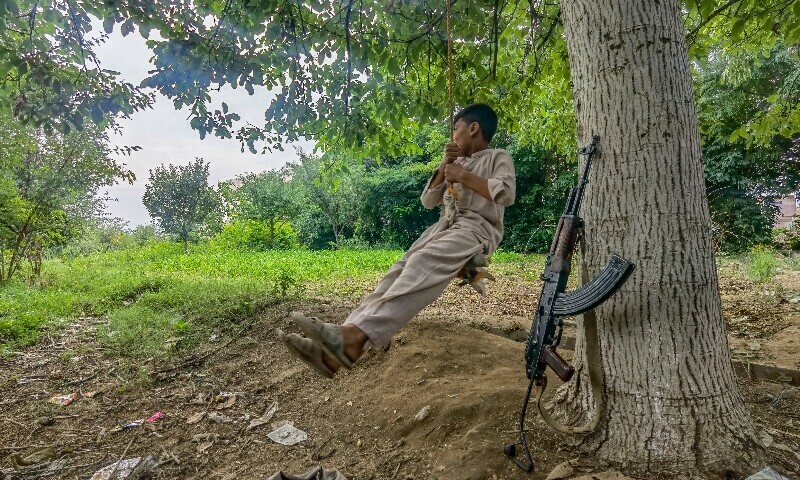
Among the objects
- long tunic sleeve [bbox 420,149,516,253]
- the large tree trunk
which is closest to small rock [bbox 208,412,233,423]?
long tunic sleeve [bbox 420,149,516,253]

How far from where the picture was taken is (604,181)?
2.05 m

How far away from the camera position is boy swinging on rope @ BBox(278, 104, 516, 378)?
1.99 meters

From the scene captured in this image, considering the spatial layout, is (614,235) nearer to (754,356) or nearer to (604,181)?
(604,181)

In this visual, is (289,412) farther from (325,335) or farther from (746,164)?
(746,164)

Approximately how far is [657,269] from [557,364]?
0.59 m

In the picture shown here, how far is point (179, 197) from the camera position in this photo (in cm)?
1944

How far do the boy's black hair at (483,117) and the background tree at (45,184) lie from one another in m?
7.57

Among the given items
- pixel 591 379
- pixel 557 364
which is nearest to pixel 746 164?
pixel 591 379

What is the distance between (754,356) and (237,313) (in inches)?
201

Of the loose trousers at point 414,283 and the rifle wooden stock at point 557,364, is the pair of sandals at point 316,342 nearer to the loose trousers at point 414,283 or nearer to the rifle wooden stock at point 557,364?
the loose trousers at point 414,283

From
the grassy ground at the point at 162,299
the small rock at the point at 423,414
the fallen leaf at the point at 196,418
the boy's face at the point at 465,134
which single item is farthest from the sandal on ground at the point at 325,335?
the grassy ground at the point at 162,299

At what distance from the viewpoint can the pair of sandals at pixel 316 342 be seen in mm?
1936

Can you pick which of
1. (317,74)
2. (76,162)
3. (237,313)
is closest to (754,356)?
(317,74)

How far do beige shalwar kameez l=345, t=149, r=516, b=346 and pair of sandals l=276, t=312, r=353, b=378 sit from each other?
0.15 metres
